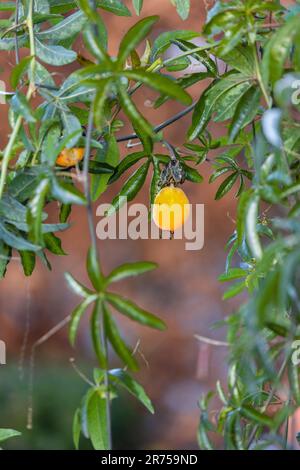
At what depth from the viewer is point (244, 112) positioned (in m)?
0.82

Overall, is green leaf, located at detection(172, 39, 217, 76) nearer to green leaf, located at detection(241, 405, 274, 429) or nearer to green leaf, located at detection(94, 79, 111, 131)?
green leaf, located at detection(94, 79, 111, 131)

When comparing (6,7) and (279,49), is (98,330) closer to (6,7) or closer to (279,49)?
(279,49)

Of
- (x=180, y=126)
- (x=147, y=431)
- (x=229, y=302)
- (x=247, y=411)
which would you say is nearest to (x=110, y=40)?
Result: (x=180, y=126)

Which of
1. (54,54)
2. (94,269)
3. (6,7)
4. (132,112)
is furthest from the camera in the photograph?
(6,7)

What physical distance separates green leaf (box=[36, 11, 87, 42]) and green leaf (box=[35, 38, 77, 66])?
0.07 feet

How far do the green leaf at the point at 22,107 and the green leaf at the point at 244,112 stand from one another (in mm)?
221

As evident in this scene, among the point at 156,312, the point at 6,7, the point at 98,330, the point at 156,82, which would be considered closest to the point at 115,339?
the point at 98,330

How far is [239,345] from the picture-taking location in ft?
1.87

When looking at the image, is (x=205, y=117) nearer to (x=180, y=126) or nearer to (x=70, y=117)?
(x=70, y=117)

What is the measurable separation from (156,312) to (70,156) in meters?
2.43

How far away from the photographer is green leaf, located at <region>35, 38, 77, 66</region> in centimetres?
91

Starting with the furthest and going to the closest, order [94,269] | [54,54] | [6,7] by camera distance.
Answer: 1. [6,7]
2. [54,54]
3. [94,269]

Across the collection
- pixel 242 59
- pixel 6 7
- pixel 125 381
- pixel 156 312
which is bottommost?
pixel 156 312
